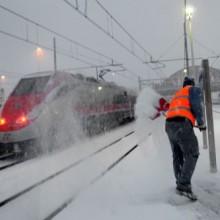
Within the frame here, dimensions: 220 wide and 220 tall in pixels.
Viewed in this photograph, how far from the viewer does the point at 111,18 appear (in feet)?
42.3

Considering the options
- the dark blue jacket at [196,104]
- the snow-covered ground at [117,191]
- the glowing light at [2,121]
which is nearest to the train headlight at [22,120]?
the glowing light at [2,121]

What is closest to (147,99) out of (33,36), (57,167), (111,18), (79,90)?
(57,167)

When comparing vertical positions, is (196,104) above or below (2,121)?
above

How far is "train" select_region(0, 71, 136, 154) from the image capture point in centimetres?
873

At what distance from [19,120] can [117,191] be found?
517cm

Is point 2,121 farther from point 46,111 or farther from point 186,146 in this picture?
point 186,146

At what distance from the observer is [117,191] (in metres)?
4.57

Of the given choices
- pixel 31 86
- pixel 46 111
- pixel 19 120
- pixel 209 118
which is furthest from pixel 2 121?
pixel 209 118

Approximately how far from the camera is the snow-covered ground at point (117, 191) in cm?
366

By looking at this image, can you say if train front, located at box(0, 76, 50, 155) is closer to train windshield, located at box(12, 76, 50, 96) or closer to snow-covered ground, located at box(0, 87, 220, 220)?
train windshield, located at box(12, 76, 50, 96)

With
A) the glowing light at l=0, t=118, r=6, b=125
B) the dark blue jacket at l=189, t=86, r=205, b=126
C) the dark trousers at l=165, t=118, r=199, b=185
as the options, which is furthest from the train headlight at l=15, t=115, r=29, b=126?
the dark blue jacket at l=189, t=86, r=205, b=126

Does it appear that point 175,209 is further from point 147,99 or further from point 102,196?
point 147,99

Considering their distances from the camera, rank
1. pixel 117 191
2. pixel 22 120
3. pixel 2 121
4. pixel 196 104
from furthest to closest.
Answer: pixel 2 121 < pixel 22 120 < pixel 117 191 < pixel 196 104

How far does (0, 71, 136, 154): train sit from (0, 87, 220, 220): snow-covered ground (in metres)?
1.51
